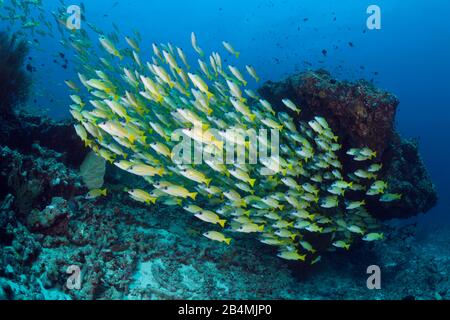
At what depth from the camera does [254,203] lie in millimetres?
7309

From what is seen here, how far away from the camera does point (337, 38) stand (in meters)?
70.1

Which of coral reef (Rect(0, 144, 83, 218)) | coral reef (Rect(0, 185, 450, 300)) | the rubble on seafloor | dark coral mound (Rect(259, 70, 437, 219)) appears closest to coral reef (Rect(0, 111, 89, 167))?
the rubble on seafloor

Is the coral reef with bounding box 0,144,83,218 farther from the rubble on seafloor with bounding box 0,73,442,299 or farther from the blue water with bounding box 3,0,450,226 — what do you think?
the blue water with bounding box 3,0,450,226

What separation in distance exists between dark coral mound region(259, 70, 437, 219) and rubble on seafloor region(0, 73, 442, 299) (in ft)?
0.16

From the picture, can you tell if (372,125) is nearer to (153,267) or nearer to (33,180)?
(153,267)

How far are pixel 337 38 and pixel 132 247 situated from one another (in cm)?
7394

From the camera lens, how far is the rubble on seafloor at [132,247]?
568cm

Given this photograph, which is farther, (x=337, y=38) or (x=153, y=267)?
(x=337, y=38)

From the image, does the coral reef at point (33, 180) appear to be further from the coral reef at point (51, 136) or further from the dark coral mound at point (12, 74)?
the dark coral mound at point (12, 74)

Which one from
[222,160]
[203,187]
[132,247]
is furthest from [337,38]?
[132,247]

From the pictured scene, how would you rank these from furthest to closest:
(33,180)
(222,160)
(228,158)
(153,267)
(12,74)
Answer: (12,74) < (228,158) < (222,160) < (33,180) < (153,267)

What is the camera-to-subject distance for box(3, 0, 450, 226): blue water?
6856 centimetres

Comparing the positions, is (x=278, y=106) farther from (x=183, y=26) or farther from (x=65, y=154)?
(x=183, y=26)
